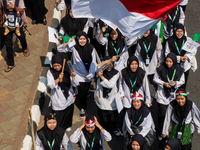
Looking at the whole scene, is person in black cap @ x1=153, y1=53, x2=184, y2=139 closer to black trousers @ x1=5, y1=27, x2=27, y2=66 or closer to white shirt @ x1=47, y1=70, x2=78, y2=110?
white shirt @ x1=47, y1=70, x2=78, y2=110

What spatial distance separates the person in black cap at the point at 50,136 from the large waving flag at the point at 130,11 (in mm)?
2170

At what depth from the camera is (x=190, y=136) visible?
8.80m

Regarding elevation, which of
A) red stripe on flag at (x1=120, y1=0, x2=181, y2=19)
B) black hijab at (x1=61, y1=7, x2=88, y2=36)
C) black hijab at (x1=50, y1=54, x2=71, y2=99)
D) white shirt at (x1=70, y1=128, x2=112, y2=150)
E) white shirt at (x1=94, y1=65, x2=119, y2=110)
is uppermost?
red stripe on flag at (x1=120, y1=0, x2=181, y2=19)

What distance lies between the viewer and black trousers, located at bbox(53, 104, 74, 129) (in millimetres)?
9547

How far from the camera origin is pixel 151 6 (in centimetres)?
754

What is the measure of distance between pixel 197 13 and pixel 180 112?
6551 millimetres

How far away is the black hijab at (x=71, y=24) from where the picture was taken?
10.7 m

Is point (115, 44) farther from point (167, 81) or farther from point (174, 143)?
point (174, 143)

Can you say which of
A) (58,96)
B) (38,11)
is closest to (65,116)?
(58,96)

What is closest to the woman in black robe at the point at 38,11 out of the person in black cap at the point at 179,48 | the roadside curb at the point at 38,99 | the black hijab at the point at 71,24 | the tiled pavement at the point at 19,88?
the tiled pavement at the point at 19,88

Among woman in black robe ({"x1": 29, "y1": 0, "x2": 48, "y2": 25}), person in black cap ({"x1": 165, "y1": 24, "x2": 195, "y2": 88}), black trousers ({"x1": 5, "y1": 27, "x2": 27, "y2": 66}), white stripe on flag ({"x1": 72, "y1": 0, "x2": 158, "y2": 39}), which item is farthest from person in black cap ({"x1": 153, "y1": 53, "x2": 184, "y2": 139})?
woman in black robe ({"x1": 29, "y1": 0, "x2": 48, "y2": 25})

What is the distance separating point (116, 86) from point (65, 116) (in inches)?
54.2

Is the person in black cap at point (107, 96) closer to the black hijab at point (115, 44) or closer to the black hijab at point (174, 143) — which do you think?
the black hijab at point (115, 44)

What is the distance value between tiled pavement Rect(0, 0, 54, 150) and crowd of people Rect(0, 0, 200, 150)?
0.32 m
